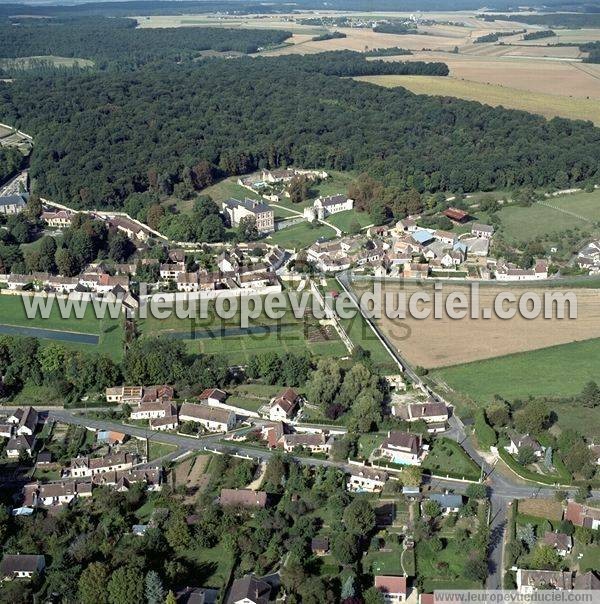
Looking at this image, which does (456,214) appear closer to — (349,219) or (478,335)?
(349,219)

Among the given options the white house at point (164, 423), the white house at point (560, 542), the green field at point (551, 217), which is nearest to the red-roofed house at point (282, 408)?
the white house at point (164, 423)

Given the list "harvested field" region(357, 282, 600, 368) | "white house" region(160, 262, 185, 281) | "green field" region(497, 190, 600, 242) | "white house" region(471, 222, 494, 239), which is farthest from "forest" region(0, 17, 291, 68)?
"harvested field" region(357, 282, 600, 368)

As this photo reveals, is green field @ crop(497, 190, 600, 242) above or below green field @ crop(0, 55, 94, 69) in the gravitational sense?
below

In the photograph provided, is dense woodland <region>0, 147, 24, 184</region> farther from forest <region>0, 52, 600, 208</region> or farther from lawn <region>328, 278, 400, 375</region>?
lawn <region>328, 278, 400, 375</region>

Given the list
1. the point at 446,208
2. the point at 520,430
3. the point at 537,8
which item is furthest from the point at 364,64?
the point at 537,8

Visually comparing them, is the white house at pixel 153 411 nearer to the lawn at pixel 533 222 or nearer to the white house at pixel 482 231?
the white house at pixel 482 231
